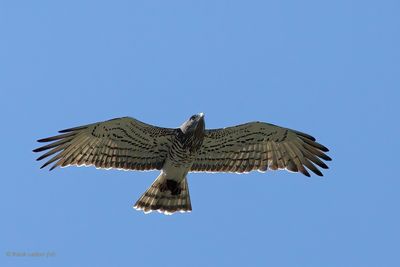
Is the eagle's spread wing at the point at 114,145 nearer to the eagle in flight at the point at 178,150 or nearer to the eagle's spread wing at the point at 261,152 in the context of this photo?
the eagle in flight at the point at 178,150

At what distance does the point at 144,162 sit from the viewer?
20750 millimetres

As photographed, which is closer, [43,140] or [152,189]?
[43,140]

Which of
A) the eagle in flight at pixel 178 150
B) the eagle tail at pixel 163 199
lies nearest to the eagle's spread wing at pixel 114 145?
the eagle in flight at pixel 178 150

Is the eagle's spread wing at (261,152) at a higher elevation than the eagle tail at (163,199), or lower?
higher

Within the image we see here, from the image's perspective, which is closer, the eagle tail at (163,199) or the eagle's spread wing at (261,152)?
the eagle's spread wing at (261,152)

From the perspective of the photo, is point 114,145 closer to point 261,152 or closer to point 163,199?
point 163,199

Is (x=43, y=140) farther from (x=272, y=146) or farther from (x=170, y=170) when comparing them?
(x=272, y=146)

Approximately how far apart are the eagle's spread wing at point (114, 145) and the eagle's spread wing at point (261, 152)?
987 millimetres

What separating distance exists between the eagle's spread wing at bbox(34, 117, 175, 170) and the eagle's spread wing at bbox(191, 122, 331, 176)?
0.99 metres

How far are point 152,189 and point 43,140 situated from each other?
2.93 m

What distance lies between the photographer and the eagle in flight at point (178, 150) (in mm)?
19938

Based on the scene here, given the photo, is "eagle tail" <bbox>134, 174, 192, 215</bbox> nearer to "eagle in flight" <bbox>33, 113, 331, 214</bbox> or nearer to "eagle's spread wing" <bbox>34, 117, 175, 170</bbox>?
"eagle in flight" <bbox>33, 113, 331, 214</bbox>

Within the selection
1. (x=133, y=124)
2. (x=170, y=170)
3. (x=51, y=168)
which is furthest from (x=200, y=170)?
(x=51, y=168)

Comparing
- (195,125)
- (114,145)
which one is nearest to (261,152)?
(195,125)
